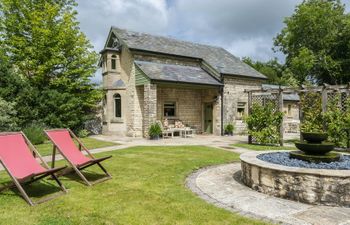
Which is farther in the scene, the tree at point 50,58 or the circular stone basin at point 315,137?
the tree at point 50,58

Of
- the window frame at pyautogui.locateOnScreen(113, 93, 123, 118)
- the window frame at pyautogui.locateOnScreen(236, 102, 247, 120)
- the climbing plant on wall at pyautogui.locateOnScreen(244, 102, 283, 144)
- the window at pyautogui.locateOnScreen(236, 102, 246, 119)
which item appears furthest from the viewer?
the window at pyautogui.locateOnScreen(236, 102, 246, 119)

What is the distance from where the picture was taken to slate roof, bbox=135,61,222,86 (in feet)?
52.6

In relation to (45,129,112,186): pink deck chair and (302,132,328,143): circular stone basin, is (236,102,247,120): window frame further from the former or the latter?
(45,129,112,186): pink deck chair

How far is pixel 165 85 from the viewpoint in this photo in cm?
1644

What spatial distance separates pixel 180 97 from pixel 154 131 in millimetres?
4442

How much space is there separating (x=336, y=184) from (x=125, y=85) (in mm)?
15071

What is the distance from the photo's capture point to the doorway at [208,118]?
63.7ft

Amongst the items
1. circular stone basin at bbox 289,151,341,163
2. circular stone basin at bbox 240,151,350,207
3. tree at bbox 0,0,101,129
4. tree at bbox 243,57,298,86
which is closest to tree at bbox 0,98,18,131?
tree at bbox 0,0,101,129

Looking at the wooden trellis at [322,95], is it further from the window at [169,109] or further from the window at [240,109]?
the window at [169,109]

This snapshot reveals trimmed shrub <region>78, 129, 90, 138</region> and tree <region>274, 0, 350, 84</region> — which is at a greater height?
tree <region>274, 0, 350, 84</region>

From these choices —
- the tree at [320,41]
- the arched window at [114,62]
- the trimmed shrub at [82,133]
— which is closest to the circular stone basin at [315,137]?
the trimmed shrub at [82,133]

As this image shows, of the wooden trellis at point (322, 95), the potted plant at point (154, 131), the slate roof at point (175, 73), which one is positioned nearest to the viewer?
the wooden trellis at point (322, 95)

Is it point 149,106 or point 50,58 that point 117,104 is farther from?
point 50,58

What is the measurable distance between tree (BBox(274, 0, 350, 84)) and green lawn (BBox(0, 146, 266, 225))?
3124 cm
